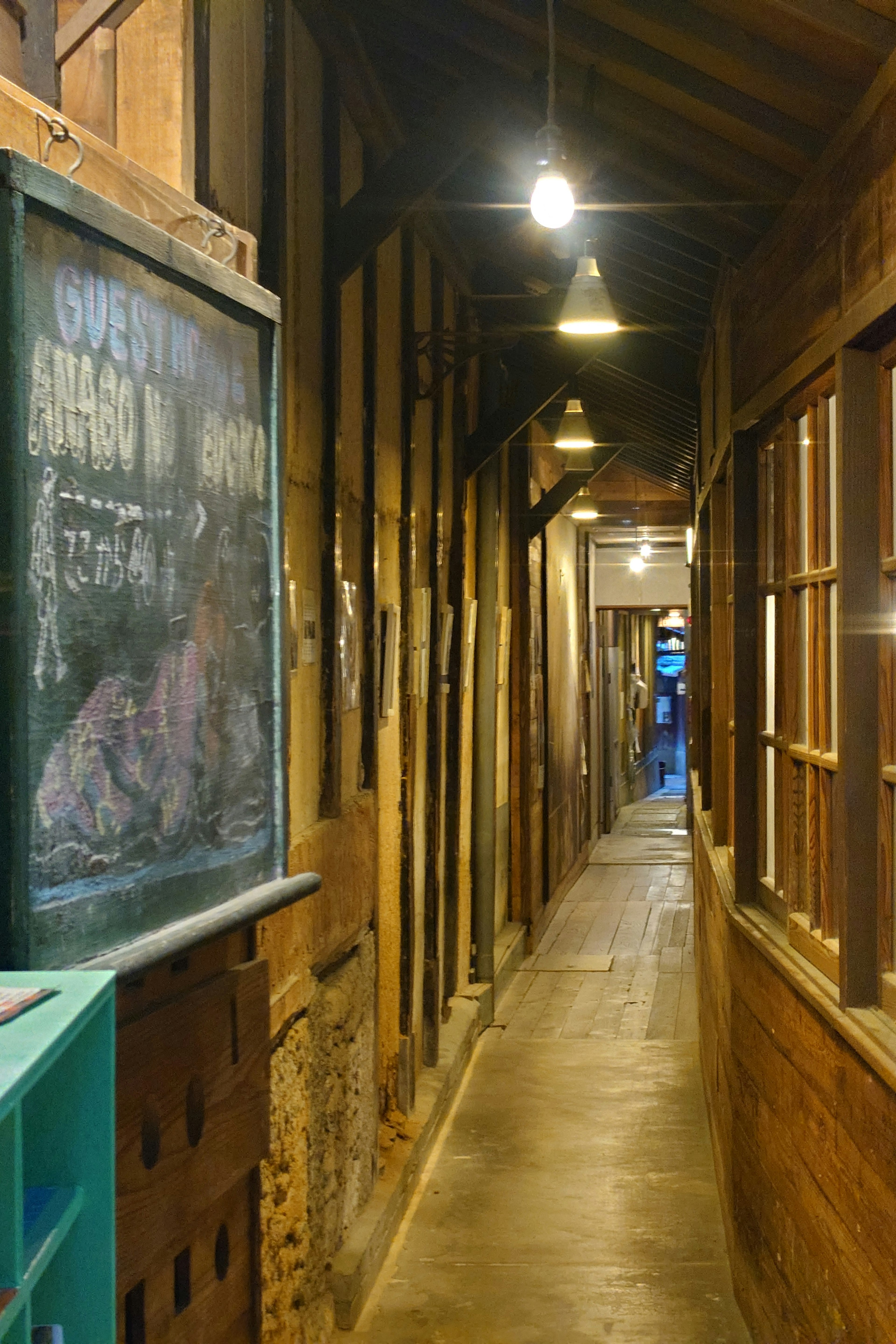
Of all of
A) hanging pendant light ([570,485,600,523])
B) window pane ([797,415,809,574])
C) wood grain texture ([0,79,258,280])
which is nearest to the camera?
wood grain texture ([0,79,258,280])

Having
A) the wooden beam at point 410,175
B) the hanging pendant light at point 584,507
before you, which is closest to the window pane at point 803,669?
the wooden beam at point 410,175

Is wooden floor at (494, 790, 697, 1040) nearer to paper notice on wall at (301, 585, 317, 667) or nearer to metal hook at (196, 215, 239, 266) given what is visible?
paper notice on wall at (301, 585, 317, 667)

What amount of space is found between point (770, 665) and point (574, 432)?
12.5 ft

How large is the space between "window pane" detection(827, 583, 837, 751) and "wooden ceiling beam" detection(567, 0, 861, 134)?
113 centimetres

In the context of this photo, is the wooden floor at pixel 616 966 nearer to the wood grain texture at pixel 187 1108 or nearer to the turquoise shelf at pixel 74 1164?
the wood grain texture at pixel 187 1108

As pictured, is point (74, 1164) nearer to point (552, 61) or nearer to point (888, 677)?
point (888, 677)

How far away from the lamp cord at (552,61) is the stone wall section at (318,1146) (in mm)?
2569

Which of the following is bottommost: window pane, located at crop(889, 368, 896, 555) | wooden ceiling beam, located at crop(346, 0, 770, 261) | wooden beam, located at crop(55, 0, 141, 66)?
window pane, located at crop(889, 368, 896, 555)

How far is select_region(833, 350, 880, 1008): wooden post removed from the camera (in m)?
2.95

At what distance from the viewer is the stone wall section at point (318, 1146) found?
3.49 metres

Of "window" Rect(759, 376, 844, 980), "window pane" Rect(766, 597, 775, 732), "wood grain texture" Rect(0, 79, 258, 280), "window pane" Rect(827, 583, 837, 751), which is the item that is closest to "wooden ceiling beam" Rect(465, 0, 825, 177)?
"window" Rect(759, 376, 844, 980)

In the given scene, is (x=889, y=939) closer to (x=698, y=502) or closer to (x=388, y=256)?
(x=388, y=256)

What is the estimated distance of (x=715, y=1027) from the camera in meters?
5.38

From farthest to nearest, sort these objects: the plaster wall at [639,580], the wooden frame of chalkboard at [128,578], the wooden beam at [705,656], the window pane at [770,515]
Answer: the plaster wall at [639,580] < the wooden beam at [705,656] < the window pane at [770,515] < the wooden frame of chalkboard at [128,578]
